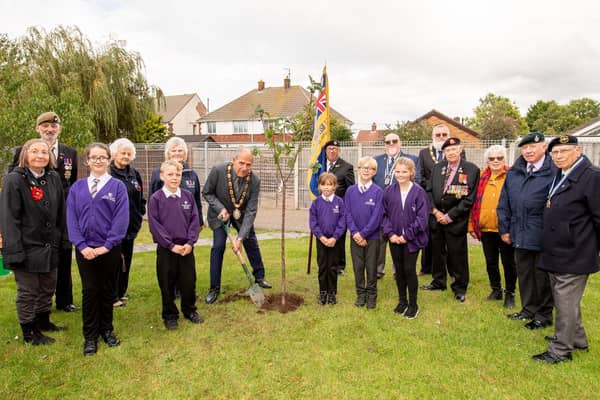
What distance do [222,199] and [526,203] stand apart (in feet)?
12.6

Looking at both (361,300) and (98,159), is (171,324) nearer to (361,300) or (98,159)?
(98,159)

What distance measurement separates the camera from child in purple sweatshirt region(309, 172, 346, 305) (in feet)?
17.6

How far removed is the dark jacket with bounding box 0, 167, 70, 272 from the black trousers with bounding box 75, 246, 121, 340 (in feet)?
1.44

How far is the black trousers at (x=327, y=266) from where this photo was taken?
5412 millimetres

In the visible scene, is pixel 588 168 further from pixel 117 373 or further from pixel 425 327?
pixel 117 373

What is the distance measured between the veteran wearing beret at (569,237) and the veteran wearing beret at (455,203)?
1540 millimetres

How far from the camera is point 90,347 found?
13.4 ft

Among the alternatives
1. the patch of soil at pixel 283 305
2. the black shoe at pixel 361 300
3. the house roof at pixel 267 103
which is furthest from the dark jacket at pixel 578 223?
the house roof at pixel 267 103

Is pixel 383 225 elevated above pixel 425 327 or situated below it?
above

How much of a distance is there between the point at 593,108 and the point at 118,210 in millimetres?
82774

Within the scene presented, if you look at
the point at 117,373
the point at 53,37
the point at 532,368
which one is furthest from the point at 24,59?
the point at 532,368

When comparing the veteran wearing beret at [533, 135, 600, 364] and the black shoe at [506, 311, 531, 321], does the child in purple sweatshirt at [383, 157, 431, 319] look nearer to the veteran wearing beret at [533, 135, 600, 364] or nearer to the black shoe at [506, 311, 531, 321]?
the black shoe at [506, 311, 531, 321]

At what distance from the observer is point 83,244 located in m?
3.94

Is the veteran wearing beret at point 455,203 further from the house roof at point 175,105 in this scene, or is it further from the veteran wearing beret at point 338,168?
the house roof at point 175,105
